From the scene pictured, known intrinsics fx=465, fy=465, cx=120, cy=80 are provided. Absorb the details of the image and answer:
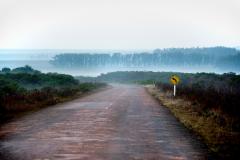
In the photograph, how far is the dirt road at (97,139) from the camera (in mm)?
10976

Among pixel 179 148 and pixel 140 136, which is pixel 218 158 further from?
pixel 140 136

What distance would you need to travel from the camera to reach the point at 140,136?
47.0ft

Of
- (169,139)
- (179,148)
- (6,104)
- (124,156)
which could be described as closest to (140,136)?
(169,139)

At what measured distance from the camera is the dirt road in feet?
36.0

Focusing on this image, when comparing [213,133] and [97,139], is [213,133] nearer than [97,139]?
No

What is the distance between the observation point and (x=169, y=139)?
13.8m

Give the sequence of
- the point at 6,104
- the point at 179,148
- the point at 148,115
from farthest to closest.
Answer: the point at 6,104 < the point at 148,115 < the point at 179,148

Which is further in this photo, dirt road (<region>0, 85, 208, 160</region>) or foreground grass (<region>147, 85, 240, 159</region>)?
foreground grass (<region>147, 85, 240, 159</region>)

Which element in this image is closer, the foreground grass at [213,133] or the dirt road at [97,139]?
the dirt road at [97,139]

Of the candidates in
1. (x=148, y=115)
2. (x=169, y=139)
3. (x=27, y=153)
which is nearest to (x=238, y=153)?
(x=169, y=139)

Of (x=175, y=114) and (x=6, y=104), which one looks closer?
(x=175, y=114)

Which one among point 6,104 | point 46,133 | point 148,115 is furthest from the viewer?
point 6,104

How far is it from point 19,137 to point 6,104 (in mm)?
10699

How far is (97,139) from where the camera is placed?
13.4 meters
